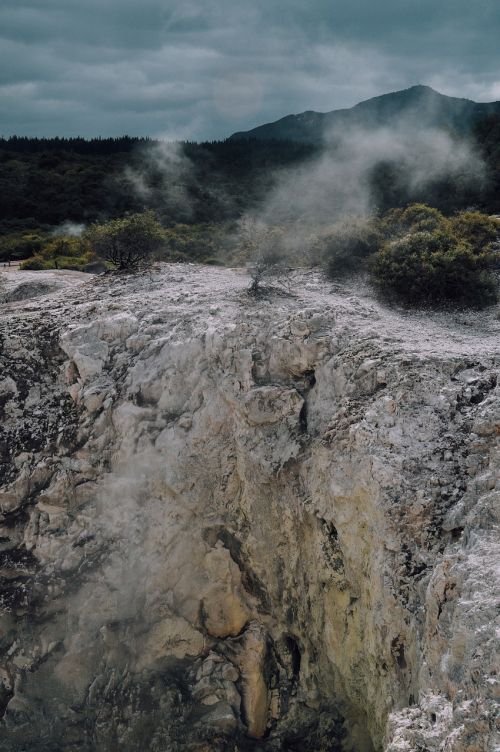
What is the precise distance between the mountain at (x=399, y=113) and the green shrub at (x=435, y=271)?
120ft

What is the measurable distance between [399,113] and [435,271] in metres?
47.1

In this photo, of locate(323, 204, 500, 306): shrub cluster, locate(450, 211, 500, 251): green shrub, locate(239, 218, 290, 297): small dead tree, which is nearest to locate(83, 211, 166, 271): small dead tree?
locate(239, 218, 290, 297): small dead tree

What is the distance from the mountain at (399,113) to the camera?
52719 mm

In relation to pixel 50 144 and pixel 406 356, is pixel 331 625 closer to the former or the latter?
pixel 406 356

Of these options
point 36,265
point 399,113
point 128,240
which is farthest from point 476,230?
point 399,113

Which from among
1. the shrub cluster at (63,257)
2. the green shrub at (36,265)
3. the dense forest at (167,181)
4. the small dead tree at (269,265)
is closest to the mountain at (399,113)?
the dense forest at (167,181)

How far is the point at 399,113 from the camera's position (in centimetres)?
5466

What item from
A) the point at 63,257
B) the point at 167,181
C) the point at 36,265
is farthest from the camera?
the point at 167,181

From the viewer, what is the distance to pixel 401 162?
35031 millimetres

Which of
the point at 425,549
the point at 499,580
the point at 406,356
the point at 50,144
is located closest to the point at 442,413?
the point at 406,356

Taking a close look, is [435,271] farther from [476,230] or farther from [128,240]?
[128,240]

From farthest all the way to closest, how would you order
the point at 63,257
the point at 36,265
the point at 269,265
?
the point at 63,257, the point at 36,265, the point at 269,265

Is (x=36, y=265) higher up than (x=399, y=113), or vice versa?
(x=399, y=113)

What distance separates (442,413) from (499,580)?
10.7 feet
